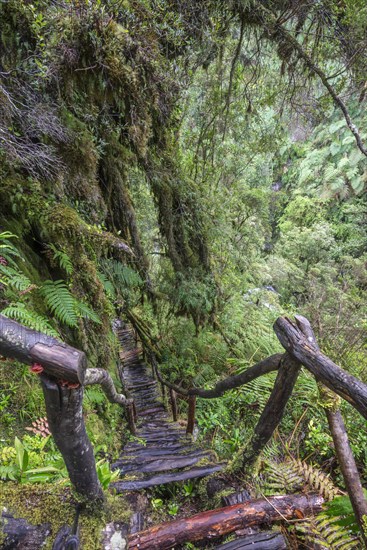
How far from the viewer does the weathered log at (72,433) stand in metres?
1.28

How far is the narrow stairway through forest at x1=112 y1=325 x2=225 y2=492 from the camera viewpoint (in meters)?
2.73

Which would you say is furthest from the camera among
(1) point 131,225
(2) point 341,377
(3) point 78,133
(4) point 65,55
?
(1) point 131,225

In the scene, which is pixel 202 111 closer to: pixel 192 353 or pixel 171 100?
pixel 171 100

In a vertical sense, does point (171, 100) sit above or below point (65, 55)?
→ above

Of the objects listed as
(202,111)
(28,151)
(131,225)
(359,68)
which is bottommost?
(131,225)

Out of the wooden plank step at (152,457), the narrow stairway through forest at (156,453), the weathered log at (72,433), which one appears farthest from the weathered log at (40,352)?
the wooden plank step at (152,457)

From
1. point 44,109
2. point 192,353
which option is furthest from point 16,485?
point 192,353

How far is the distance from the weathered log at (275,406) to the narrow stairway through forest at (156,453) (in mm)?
594

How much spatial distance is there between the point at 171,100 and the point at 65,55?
173cm

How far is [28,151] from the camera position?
2732mm

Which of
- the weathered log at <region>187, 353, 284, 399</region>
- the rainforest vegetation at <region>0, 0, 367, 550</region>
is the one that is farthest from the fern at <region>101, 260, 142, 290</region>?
the weathered log at <region>187, 353, 284, 399</region>

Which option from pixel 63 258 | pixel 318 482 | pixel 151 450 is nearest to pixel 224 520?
pixel 318 482

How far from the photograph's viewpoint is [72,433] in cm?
143

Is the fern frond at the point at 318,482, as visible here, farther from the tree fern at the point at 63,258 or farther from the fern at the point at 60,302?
the tree fern at the point at 63,258
